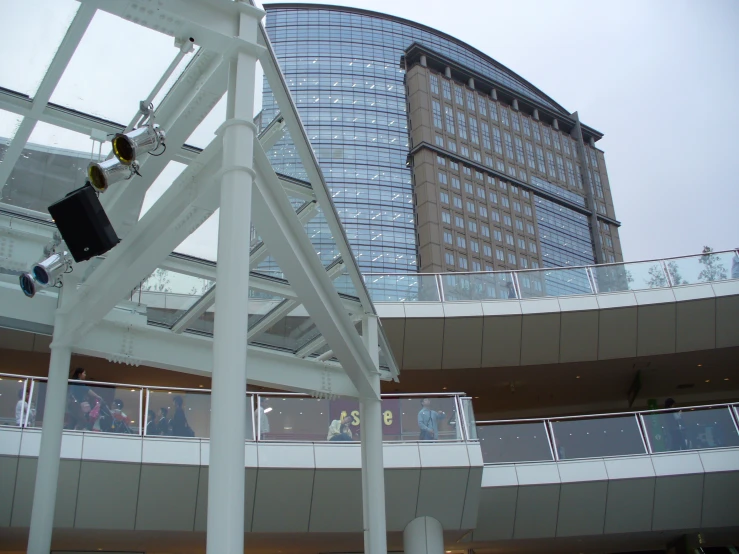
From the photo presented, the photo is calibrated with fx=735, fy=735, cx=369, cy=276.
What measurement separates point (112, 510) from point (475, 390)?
13.6 metres

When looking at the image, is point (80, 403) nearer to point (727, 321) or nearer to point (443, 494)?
point (443, 494)

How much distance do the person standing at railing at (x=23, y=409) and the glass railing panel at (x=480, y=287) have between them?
1085 centimetres

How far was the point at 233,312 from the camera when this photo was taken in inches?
225

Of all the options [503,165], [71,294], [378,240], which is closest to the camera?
[71,294]

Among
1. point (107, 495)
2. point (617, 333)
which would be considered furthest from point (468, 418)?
point (617, 333)

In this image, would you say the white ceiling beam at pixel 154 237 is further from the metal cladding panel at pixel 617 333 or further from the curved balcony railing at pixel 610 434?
the metal cladding panel at pixel 617 333

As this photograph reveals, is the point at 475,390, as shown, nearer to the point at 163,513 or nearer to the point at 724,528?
the point at 724,528

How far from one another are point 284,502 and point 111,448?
3.32 metres

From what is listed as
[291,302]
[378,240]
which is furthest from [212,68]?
[378,240]

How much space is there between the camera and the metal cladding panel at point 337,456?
1341 cm

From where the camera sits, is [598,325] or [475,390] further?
[475,390]

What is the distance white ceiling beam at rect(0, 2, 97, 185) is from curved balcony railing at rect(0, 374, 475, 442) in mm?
5261

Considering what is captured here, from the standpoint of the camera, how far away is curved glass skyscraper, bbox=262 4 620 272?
8000 cm

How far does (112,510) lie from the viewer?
41.7ft
